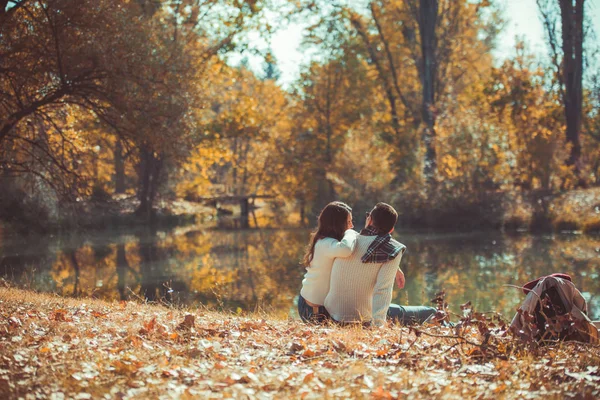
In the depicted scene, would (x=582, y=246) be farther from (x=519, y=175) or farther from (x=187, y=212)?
(x=187, y=212)

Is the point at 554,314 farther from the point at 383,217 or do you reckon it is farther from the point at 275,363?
the point at 275,363

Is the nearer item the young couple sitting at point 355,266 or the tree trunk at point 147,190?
the young couple sitting at point 355,266

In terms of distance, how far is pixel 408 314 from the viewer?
706cm

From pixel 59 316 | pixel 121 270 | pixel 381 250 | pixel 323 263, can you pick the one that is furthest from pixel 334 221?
pixel 121 270

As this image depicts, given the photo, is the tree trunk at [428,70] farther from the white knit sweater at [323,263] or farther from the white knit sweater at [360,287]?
the white knit sweater at [360,287]

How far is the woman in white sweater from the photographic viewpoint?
6.57 m

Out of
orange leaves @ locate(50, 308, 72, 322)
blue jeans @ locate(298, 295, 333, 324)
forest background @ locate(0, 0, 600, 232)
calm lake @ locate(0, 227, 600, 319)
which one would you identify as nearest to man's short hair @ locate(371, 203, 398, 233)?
blue jeans @ locate(298, 295, 333, 324)

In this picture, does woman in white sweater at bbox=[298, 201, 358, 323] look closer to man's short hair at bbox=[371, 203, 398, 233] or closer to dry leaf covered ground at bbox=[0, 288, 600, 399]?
man's short hair at bbox=[371, 203, 398, 233]

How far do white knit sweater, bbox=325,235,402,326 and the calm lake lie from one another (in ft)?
10.9

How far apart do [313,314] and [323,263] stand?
0.62 m

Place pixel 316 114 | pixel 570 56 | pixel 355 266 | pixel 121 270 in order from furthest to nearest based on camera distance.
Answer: pixel 316 114
pixel 570 56
pixel 121 270
pixel 355 266

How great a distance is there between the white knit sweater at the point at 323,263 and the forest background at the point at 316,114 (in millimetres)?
6633

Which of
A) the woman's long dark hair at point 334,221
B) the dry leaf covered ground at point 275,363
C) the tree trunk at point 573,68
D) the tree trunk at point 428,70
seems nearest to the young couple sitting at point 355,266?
the woman's long dark hair at point 334,221

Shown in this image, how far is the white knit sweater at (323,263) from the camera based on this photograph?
6.51 m
